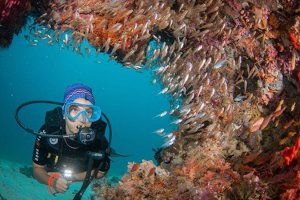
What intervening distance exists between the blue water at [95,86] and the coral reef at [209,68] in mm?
66201

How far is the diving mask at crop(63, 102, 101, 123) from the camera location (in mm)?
6035

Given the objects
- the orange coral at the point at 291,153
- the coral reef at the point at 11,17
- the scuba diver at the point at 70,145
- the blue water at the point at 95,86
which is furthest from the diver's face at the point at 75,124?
the blue water at the point at 95,86

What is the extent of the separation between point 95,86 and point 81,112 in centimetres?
15445

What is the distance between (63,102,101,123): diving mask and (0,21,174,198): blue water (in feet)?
216

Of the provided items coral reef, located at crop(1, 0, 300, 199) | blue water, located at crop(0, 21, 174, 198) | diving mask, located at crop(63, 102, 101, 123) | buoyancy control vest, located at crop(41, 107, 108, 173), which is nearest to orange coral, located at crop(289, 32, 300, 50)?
coral reef, located at crop(1, 0, 300, 199)

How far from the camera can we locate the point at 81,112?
238 inches

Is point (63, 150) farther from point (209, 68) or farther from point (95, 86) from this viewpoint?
point (95, 86)

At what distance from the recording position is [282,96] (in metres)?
5.64

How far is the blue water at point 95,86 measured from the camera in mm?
95125

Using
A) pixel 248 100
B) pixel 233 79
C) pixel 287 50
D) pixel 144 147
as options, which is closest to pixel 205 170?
pixel 248 100

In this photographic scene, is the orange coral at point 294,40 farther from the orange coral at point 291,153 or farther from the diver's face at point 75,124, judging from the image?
the diver's face at point 75,124

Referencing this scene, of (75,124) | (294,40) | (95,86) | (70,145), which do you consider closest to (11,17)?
(75,124)

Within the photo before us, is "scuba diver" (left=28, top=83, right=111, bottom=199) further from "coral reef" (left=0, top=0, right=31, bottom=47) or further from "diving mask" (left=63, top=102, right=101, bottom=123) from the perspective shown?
"coral reef" (left=0, top=0, right=31, bottom=47)

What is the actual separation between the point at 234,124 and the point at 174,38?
218 centimetres
